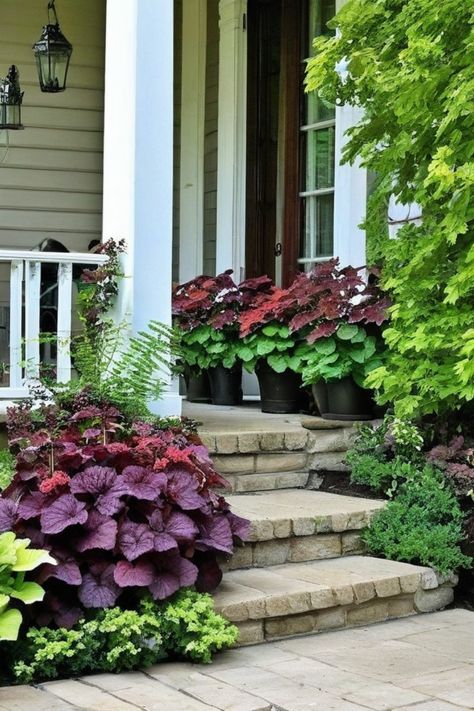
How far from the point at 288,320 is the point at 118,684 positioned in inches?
124

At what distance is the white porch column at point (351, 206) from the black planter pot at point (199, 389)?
1.19 meters

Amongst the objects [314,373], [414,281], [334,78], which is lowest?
[314,373]

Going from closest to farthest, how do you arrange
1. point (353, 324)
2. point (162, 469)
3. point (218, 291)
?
point (162, 469), point (353, 324), point (218, 291)

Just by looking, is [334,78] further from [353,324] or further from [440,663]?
[440,663]

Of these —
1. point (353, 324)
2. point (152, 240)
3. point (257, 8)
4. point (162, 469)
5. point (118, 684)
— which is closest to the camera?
point (118, 684)

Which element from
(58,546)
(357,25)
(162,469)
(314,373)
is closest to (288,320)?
(314,373)

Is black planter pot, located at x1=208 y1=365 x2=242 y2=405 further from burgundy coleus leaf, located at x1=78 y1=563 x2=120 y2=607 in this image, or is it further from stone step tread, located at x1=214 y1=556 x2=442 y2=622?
burgundy coleus leaf, located at x1=78 y1=563 x2=120 y2=607

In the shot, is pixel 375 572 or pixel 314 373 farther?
pixel 314 373

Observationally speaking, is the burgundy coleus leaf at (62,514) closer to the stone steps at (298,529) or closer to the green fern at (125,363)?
the stone steps at (298,529)

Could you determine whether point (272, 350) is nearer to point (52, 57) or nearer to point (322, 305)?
point (322, 305)

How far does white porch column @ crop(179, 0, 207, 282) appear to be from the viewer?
26.7 ft

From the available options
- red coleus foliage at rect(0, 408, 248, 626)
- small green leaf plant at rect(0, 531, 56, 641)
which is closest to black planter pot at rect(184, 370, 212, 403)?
red coleus foliage at rect(0, 408, 248, 626)

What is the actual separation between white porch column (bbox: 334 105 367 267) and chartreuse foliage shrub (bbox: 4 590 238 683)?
357cm

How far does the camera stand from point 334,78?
5742 millimetres
